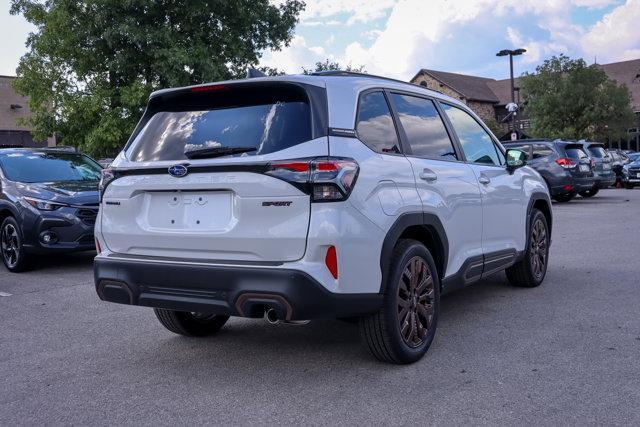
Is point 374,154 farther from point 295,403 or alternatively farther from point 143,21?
point 143,21

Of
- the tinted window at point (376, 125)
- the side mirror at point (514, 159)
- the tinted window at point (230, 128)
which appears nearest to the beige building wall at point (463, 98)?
the side mirror at point (514, 159)

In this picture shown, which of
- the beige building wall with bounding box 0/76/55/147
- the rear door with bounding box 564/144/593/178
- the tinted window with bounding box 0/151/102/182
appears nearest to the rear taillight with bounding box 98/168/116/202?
the tinted window with bounding box 0/151/102/182

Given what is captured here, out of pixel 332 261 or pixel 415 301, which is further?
pixel 415 301

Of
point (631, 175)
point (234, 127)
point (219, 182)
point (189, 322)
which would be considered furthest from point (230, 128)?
point (631, 175)

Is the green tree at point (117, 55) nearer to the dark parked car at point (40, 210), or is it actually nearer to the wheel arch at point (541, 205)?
the dark parked car at point (40, 210)

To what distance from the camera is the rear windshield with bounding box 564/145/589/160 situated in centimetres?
1880

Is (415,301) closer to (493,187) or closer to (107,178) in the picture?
(493,187)

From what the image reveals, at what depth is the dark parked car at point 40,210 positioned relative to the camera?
839cm

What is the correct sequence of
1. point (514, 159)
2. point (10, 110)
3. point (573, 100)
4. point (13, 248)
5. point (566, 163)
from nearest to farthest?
point (514, 159), point (13, 248), point (566, 163), point (573, 100), point (10, 110)

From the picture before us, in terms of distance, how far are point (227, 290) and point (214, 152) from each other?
815 millimetres

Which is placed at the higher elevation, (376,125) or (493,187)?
(376,125)

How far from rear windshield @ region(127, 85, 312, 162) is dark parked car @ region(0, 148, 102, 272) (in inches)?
177

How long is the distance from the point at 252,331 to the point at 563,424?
8.69 ft

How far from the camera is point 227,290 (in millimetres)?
3684
